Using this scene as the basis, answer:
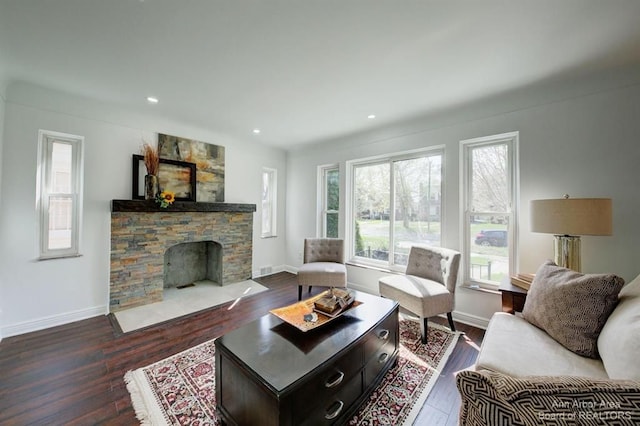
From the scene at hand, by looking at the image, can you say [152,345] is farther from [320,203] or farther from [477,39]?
[477,39]

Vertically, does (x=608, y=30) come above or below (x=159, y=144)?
above

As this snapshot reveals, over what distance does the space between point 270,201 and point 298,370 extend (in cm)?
406

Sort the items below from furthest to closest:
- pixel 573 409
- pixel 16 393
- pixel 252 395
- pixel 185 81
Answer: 1. pixel 185 81
2. pixel 16 393
3. pixel 252 395
4. pixel 573 409

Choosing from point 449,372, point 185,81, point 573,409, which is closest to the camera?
point 573,409

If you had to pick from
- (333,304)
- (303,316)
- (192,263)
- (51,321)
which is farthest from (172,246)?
(333,304)

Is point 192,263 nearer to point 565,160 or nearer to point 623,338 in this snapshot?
point 623,338

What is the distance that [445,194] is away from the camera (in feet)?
10.2

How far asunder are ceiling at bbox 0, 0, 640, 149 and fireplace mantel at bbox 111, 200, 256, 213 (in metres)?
1.23

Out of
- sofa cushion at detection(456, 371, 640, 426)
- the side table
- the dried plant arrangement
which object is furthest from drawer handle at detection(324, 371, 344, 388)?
the dried plant arrangement

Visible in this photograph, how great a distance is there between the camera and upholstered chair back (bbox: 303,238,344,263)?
3.81m

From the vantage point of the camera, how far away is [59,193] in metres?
2.79

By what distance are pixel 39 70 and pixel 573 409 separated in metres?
4.02

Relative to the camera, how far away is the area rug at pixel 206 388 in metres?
1.53

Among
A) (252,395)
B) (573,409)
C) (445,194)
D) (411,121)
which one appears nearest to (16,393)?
(252,395)
